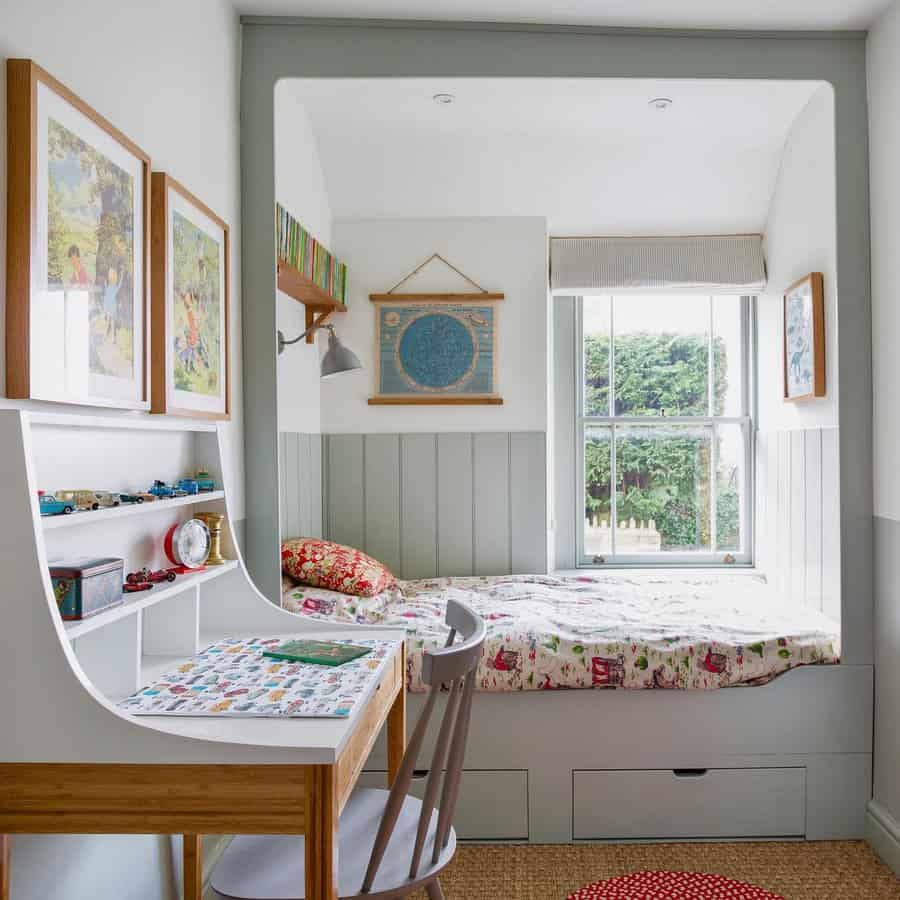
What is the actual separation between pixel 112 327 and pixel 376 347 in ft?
6.88

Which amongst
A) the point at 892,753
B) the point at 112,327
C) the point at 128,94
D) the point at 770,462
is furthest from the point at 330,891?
the point at 770,462

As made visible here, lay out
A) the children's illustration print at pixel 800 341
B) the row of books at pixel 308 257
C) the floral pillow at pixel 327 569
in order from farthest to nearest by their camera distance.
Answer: the children's illustration print at pixel 800 341 < the floral pillow at pixel 327 569 < the row of books at pixel 308 257

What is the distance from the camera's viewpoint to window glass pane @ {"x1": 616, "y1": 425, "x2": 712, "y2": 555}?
3.95 meters

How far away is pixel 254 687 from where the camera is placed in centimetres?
157

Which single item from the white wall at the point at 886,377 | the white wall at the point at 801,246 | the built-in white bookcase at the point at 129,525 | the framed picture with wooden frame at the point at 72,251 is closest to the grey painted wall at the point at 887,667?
the white wall at the point at 886,377

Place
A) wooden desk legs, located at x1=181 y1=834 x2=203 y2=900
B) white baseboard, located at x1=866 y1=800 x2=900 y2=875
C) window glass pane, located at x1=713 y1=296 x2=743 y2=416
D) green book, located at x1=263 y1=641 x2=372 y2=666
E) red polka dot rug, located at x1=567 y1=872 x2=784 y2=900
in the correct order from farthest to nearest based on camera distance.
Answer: window glass pane, located at x1=713 y1=296 x2=743 y2=416 < white baseboard, located at x1=866 y1=800 x2=900 y2=875 < wooden desk legs, located at x1=181 y1=834 x2=203 y2=900 < red polka dot rug, located at x1=567 y1=872 x2=784 y2=900 < green book, located at x1=263 y1=641 x2=372 y2=666

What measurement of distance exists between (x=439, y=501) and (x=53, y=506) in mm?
2439

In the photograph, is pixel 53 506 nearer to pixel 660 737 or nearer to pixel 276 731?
pixel 276 731

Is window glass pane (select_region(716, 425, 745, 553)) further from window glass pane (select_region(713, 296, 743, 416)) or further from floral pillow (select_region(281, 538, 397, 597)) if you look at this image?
floral pillow (select_region(281, 538, 397, 597))

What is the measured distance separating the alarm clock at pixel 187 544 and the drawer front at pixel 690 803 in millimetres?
1339

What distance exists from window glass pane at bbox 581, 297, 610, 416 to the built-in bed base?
1679 millimetres

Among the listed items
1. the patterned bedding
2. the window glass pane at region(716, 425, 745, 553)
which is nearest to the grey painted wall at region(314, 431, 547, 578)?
the patterned bedding

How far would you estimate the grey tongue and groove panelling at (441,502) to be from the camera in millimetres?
3699

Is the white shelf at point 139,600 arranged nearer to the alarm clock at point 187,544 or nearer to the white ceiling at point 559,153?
the alarm clock at point 187,544
